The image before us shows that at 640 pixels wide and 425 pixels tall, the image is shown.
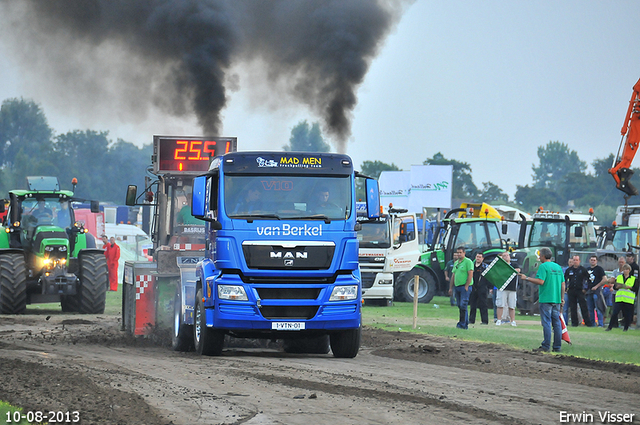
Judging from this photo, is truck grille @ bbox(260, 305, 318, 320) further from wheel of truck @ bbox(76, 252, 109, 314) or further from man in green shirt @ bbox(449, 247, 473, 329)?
wheel of truck @ bbox(76, 252, 109, 314)

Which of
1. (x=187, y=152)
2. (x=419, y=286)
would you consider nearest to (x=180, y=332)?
(x=187, y=152)

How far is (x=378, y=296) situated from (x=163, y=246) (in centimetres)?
1241

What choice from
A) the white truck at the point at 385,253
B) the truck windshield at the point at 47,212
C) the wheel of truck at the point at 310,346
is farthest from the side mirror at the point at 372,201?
the white truck at the point at 385,253

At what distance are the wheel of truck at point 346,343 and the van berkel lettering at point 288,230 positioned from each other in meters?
1.72

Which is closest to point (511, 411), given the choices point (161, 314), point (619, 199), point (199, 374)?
point (199, 374)

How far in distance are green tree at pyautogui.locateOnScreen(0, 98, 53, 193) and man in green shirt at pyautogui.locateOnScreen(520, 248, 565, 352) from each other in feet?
253

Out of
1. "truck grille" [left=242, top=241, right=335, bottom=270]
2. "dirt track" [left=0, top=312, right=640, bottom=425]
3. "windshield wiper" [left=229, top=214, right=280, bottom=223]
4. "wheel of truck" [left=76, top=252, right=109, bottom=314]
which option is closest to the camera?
"dirt track" [left=0, top=312, right=640, bottom=425]

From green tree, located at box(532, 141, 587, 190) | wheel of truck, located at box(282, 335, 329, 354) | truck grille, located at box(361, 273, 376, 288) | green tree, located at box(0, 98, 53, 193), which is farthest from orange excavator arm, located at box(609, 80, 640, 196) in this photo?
green tree, located at box(532, 141, 587, 190)

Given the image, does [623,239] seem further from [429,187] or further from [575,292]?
[429,187]

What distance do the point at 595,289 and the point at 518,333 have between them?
342 cm

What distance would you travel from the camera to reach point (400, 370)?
12.4 meters

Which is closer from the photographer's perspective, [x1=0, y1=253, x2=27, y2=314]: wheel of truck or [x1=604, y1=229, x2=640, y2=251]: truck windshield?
[x1=0, y1=253, x2=27, y2=314]: wheel of truck

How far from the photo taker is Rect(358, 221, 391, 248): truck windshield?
90.6 feet

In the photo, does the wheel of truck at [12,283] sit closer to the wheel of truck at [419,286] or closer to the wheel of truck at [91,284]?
the wheel of truck at [91,284]
